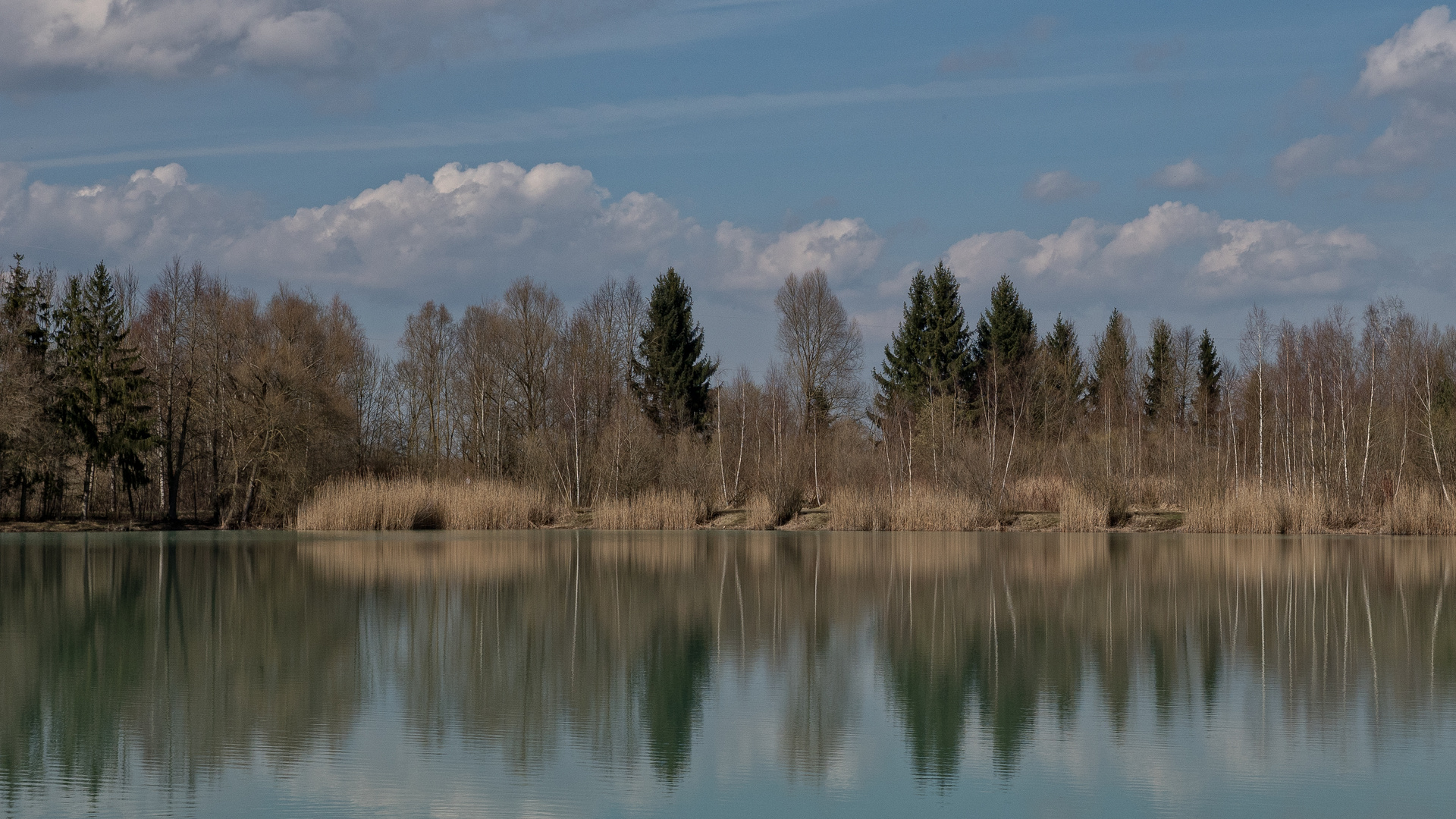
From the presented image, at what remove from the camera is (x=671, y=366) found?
48719 mm

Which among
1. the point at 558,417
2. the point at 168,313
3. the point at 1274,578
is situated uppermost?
the point at 168,313

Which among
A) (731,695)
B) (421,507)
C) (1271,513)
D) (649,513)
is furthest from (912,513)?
(731,695)

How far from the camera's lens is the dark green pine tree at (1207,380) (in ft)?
155

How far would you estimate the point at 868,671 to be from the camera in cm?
1030

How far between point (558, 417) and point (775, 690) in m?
37.4

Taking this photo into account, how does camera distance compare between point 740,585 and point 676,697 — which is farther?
point 740,585

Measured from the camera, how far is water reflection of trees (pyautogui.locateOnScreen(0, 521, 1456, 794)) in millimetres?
8016

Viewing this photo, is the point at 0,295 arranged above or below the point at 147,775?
above

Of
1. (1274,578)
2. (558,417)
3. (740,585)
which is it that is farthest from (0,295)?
(1274,578)

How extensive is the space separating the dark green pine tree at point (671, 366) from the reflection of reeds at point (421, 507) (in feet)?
47.8

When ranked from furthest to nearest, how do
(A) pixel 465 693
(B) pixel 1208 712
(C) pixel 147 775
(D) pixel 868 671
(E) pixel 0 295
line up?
(E) pixel 0 295 < (D) pixel 868 671 < (A) pixel 465 693 < (B) pixel 1208 712 < (C) pixel 147 775

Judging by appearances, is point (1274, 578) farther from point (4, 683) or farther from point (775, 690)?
point (4, 683)

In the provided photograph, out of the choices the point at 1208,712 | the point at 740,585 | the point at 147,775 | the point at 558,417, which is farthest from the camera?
the point at 558,417

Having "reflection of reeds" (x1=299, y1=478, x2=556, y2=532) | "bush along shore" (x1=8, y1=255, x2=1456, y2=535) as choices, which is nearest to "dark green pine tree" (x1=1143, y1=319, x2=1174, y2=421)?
"bush along shore" (x1=8, y1=255, x2=1456, y2=535)
